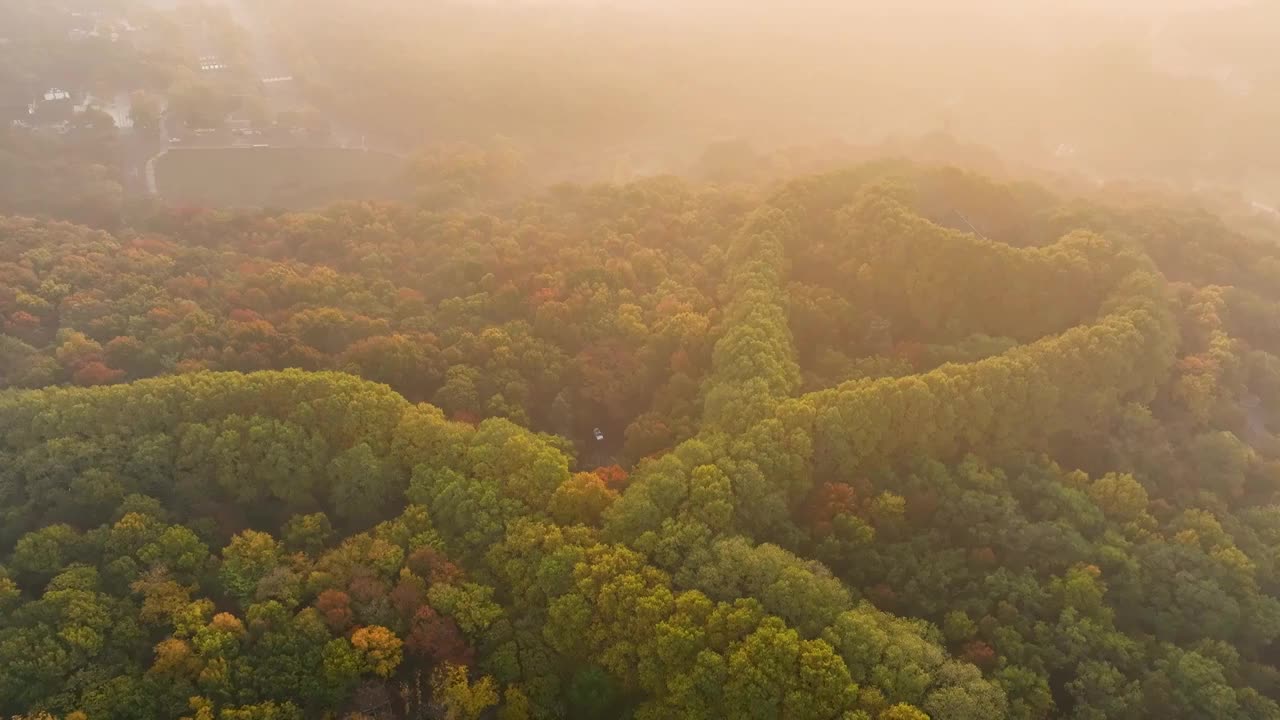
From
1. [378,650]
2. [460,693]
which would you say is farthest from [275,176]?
[460,693]

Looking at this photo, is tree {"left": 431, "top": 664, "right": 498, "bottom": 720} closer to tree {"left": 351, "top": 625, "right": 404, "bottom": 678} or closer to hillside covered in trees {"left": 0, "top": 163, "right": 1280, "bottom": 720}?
hillside covered in trees {"left": 0, "top": 163, "right": 1280, "bottom": 720}

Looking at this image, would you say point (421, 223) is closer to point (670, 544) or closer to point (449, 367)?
point (449, 367)

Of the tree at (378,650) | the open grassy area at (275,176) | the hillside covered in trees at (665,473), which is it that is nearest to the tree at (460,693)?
the hillside covered in trees at (665,473)

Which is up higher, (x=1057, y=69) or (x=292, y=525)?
(x=1057, y=69)

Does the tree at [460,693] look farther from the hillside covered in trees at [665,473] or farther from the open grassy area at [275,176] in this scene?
the open grassy area at [275,176]

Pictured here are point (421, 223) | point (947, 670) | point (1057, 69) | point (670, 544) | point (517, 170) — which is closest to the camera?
point (947, 670)

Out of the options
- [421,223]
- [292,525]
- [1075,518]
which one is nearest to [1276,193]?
[1075,518]

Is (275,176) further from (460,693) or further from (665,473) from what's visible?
(460,693)
